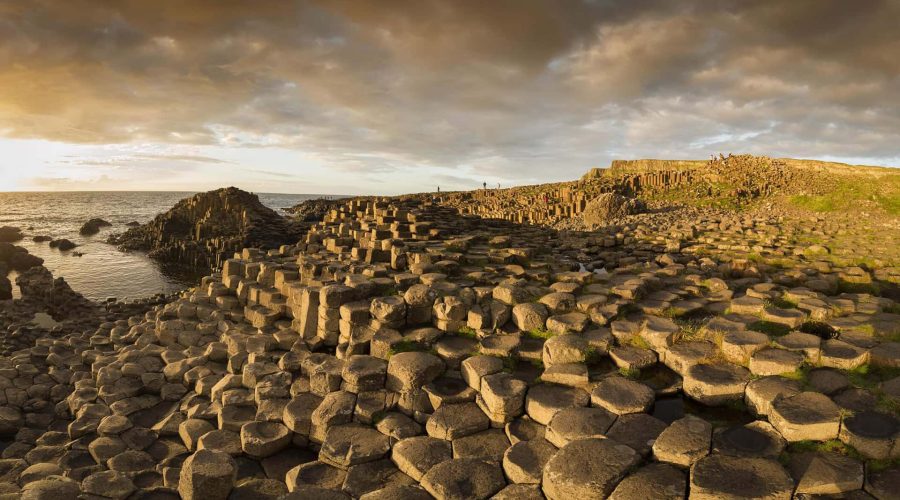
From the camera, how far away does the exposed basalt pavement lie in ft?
15.1

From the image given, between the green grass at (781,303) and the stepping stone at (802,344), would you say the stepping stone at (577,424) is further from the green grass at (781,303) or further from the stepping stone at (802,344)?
the green grass at (781,303)

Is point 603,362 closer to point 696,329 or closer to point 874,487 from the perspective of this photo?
point 696,329

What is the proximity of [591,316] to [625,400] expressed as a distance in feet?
7.29

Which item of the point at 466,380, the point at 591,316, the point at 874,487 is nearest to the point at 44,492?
the point at 466,380

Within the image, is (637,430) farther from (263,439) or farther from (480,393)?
(263,439)

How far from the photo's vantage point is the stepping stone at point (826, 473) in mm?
4016

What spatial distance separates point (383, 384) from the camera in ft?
23.0

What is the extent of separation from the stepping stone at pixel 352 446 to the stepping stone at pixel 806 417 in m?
4.60

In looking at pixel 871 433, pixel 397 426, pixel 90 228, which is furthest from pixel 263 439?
pixel 90 228

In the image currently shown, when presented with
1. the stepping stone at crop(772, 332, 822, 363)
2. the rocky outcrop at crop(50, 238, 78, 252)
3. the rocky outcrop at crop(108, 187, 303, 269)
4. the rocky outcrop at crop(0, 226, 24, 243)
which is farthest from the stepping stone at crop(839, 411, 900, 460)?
the rocky outcrop at crop(0, 226, 24, 243)

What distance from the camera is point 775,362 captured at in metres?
5.65

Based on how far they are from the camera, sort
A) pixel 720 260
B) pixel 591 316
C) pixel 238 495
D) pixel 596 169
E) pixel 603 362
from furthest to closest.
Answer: pixel 596 169, pixel 720 260, pixel 591 316, pixel 603 362, pixel 238 495

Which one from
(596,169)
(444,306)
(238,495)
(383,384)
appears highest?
(596,169)

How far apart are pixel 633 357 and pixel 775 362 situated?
169 centimetres
